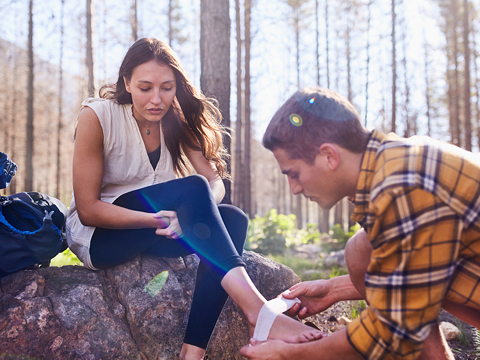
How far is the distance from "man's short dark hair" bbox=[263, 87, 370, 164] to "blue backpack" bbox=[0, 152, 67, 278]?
1387mm

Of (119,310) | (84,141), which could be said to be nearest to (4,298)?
(119,310)

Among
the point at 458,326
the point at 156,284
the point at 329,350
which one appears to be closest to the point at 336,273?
the point at 458,326

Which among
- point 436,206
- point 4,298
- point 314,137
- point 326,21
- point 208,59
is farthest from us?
point 326,21

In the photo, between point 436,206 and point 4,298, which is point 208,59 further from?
point 436,206

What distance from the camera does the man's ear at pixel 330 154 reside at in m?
1.20

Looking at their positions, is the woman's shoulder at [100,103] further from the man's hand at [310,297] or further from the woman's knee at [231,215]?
the man's hand at [310,297]

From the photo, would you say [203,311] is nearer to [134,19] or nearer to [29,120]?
[29,120]

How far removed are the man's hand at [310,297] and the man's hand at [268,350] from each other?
423 millimetres

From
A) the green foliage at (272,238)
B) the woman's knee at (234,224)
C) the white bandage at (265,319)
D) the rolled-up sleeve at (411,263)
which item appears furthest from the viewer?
the green foliage at (272,238)

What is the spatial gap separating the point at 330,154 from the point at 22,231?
1605 millimetres

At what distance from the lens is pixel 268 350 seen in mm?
1316

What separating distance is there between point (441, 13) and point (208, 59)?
13245 millimetres

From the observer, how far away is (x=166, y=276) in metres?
2.03

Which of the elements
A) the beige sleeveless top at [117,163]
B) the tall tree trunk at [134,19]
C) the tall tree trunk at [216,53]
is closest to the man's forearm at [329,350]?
the beige sleeveless top at [117,163]
